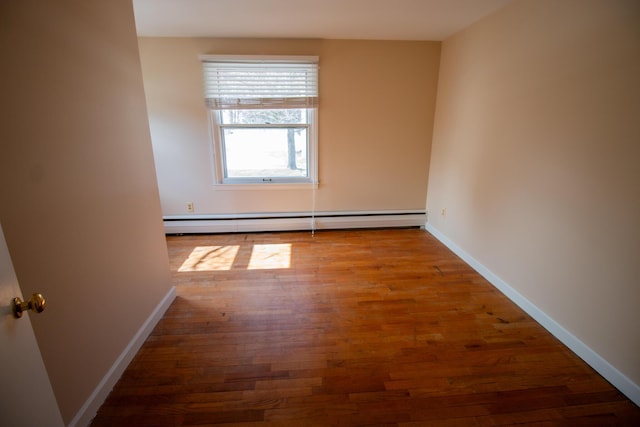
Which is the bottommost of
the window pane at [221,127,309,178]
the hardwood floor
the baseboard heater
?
the hardwood floor

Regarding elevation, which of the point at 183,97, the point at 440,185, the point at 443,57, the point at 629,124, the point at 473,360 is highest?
the point at 443,57

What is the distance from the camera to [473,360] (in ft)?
5.87

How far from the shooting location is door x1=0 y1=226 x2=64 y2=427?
0.75 m

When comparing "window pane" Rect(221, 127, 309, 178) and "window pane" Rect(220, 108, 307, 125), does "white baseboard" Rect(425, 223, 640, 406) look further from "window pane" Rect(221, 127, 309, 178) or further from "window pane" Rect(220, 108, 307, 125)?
"window pane" Rect(220, 108, 307, 125)

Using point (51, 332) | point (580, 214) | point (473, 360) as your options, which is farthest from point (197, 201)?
point (580, 214)

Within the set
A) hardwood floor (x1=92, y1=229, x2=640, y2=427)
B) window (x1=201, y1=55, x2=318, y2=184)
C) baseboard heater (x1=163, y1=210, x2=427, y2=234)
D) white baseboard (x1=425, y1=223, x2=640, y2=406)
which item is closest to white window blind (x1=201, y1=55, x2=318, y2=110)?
window (x1=201, y1=55, x2=318, y2=184)

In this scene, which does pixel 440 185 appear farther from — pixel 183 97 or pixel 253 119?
pixel 183 97

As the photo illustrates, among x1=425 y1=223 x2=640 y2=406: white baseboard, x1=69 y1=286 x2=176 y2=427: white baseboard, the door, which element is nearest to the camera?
the door

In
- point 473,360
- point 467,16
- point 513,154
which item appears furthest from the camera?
point 467,16

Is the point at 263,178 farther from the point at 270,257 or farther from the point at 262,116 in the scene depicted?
the point at 270,257

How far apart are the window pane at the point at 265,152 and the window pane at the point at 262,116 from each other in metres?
0.09

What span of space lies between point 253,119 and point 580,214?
3.19 metres

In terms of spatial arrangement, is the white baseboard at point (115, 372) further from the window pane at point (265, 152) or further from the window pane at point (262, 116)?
the window pane at point (262, 116)

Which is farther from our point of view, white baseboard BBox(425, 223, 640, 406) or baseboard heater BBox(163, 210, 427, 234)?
baseboard heater BBox(163, 210, 427, 234)
